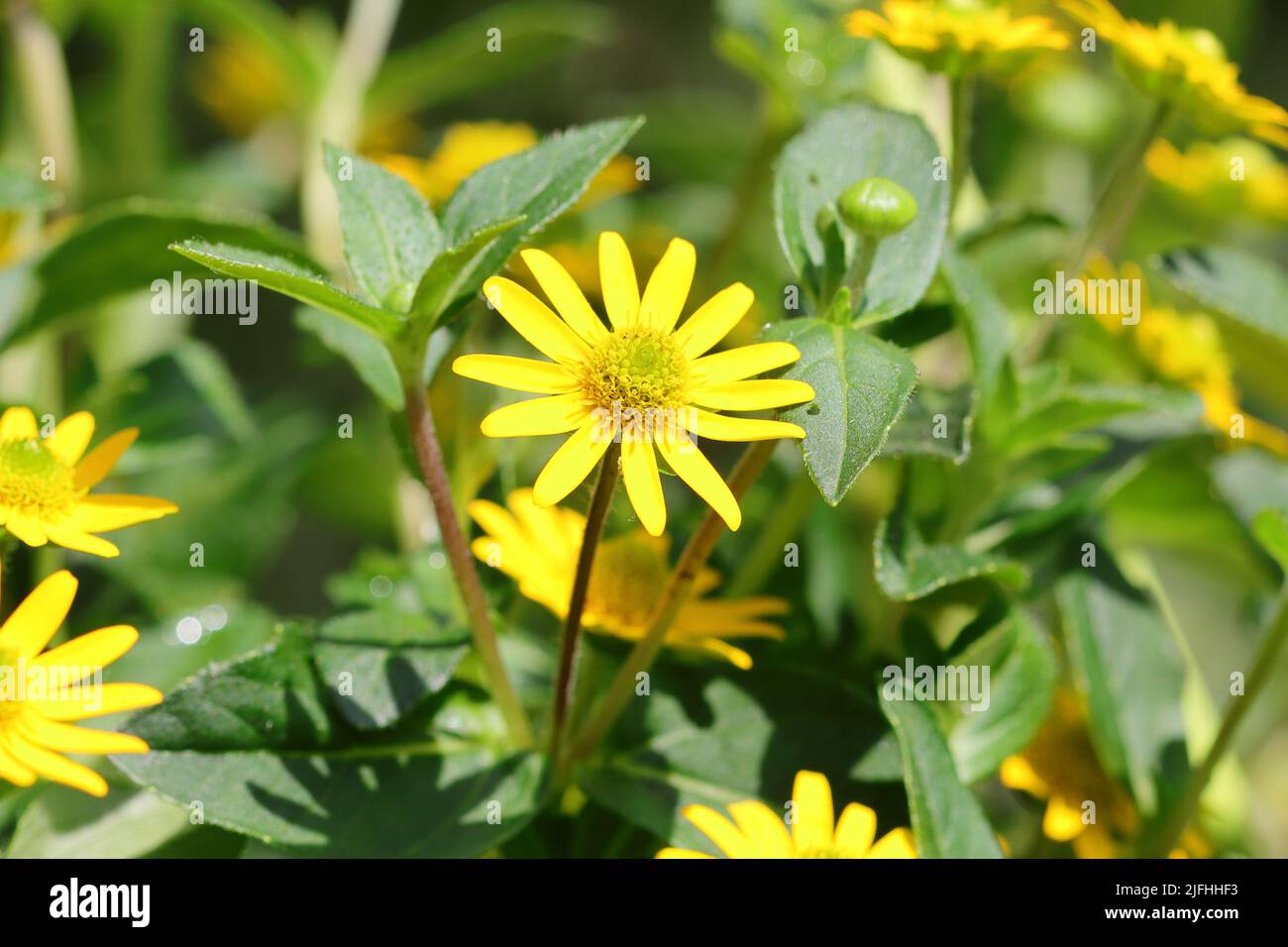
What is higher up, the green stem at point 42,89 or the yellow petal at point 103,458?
the green stem at point 42,89

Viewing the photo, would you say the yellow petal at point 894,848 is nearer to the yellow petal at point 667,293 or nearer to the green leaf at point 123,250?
the yellow petal at point 667,293

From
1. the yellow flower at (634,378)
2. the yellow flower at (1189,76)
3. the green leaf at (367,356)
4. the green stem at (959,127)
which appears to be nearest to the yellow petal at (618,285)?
the yellow flower at (634,378)

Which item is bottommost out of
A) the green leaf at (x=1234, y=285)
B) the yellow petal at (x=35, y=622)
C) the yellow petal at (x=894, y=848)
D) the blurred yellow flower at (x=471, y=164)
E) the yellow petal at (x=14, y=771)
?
the yellow petal at (x=894, y=848)

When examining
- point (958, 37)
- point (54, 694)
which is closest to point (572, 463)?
point (54, 694)

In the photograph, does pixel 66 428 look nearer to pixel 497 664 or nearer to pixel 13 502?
pixel 13 502

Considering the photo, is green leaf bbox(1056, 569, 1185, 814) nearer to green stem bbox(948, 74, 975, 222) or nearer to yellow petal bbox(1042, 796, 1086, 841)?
yellow petal bbox(1042, 796, 1086, 841)

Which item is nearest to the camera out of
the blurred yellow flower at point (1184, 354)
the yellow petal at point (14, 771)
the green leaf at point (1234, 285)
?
the yellow petal at point (14, 771)

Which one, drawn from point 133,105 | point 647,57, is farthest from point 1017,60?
point 647,57
